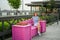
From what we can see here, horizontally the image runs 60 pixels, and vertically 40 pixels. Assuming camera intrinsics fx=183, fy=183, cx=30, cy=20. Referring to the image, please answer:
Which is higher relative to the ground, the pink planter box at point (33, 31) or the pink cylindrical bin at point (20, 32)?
the pink cylindrical bin at point (20, 32)

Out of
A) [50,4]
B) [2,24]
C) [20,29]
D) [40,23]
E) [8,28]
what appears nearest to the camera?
[20,29]

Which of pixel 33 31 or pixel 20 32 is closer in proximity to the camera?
pixel 20 32

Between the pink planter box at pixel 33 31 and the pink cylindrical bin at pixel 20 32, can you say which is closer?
the pink cylindrical bin at pixel 20 32

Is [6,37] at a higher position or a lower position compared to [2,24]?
lower

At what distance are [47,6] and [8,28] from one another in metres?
35.3

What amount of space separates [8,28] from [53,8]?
36.1 meters

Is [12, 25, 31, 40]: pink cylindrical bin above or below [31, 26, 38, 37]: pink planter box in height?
above

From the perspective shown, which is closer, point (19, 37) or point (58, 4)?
point (19, 37)

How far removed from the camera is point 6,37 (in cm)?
1123

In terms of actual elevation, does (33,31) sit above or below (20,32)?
below

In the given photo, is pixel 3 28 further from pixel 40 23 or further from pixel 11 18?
pixel 40 23

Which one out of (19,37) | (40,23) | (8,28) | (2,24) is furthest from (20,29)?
(40,23)

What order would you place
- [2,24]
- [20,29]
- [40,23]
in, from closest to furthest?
[20,29] → [2,24] → [40,23]

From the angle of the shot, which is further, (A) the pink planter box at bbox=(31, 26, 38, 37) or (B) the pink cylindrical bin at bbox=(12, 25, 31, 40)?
(A) the pink planter box at bbox=(31, 26, 38, 37)
